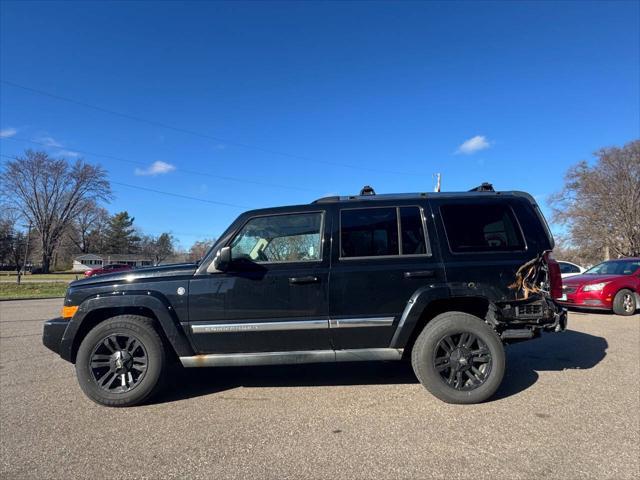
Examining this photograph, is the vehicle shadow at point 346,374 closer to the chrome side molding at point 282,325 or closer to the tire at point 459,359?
the tire at point 459,359

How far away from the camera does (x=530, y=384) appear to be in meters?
4.49

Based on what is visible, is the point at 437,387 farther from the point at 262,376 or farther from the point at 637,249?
the point at 637,249

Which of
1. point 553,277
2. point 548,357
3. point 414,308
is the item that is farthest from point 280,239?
point 548,357

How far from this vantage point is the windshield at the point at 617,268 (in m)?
10.1

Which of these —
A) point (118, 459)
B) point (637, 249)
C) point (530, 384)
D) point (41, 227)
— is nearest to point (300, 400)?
point (118, 459)

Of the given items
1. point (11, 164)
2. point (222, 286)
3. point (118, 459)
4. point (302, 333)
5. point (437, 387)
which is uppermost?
point (11, 164)

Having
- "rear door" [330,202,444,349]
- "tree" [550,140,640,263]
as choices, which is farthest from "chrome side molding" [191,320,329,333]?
"tree" [550,140,640,263]

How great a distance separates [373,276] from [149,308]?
222 cm

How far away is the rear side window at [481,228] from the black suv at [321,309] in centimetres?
2

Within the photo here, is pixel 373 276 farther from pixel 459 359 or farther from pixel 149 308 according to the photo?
pixel 149 308

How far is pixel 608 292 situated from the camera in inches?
377

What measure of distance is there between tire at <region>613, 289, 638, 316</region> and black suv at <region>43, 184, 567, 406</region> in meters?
6.97

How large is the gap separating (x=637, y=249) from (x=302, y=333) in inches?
1836

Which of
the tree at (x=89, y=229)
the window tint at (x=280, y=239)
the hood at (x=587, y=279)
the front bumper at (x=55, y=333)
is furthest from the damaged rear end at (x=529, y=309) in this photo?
the tree at (x=89, y=229)
